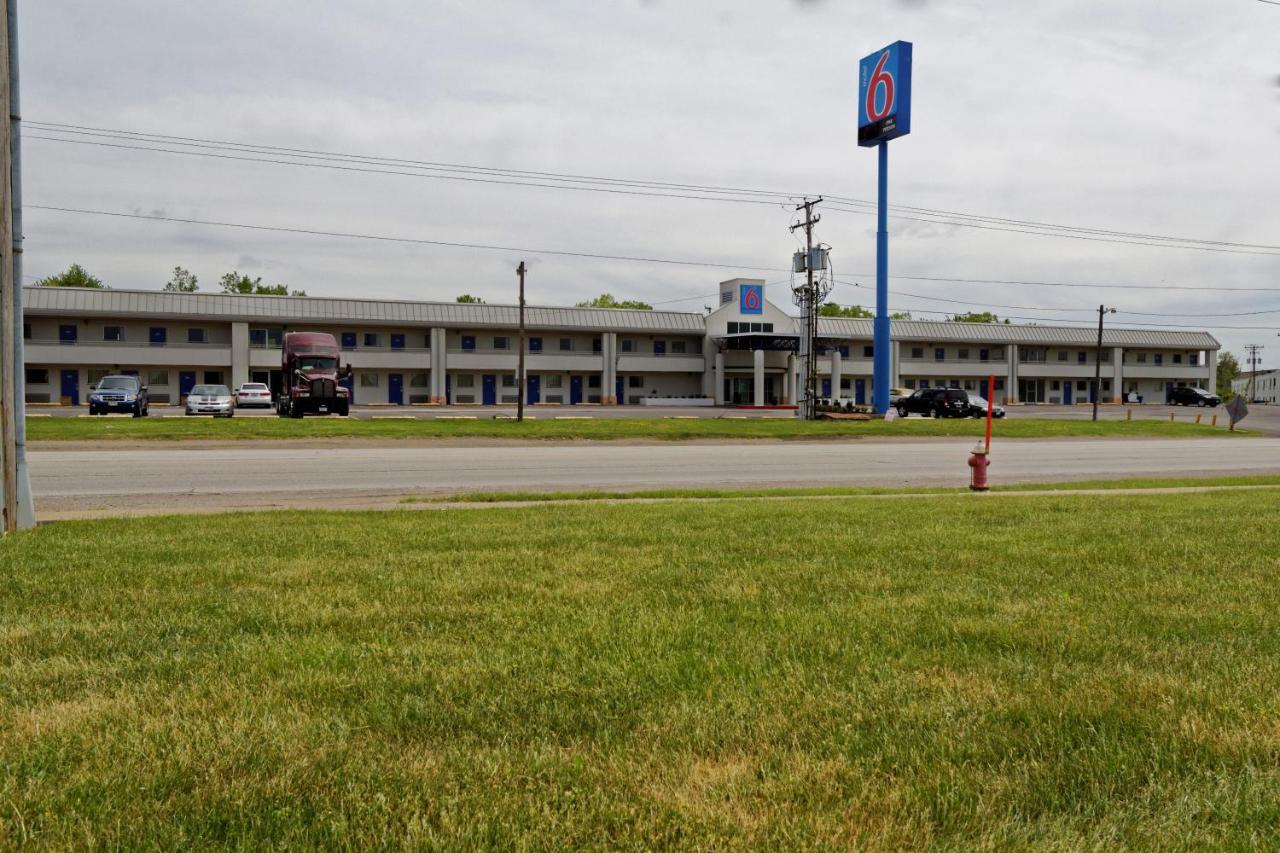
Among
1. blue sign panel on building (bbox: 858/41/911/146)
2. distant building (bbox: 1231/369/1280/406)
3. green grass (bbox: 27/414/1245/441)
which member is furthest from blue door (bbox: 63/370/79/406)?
distant building (bbox: 1231/369/1280/406)

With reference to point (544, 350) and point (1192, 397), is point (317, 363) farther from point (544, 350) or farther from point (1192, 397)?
point (1192, 397)

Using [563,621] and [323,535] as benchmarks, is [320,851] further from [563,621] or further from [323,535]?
[323,535]

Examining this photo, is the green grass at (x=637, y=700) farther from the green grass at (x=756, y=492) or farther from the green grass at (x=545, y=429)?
the green grass at (x=545, y=429)

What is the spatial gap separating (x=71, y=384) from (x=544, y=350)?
32.8 meters

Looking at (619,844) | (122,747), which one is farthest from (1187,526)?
(122,747)

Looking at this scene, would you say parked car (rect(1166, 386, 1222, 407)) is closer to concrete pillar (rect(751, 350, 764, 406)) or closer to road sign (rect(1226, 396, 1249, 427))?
concrete pillar (rect(751, 350, 764, 406))

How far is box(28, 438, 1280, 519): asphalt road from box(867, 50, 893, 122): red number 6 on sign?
29.3 meters

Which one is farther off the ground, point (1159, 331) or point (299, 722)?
point (1159, 331)

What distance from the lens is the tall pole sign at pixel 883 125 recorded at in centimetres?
5272

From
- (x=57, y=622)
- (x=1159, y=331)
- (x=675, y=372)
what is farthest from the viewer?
(x=1159, y=331)

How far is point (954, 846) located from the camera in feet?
9.98

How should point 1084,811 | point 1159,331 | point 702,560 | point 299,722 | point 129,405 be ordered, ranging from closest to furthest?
point 1084,811
point 299,722
point 702,560
point 129,405
point 1159,331

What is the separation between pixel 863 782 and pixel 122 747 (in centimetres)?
274

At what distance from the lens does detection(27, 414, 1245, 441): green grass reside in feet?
97.0
